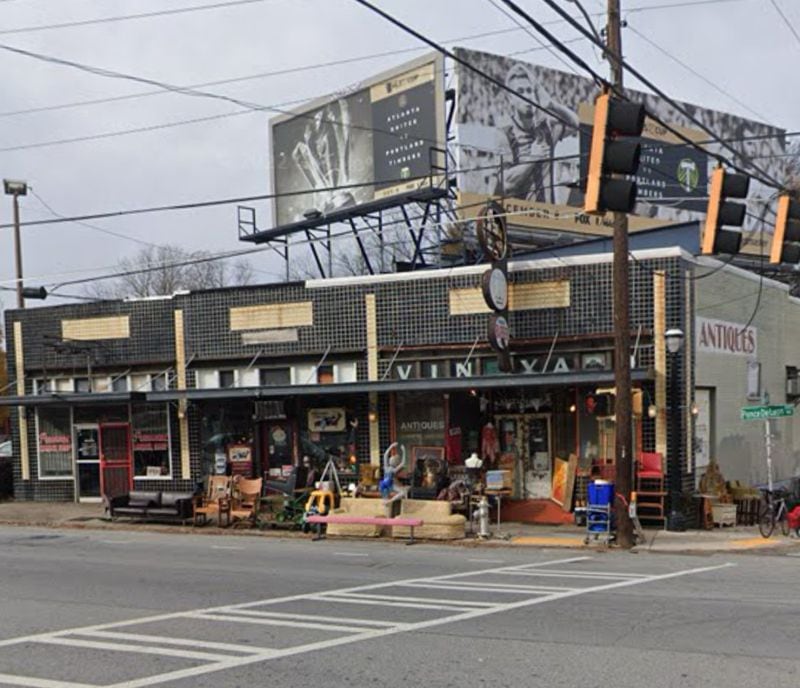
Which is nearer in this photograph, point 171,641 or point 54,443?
point 171,641

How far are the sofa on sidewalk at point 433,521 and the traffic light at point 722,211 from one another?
7748 millimetres

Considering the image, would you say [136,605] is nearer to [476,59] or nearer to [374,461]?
[374,461]

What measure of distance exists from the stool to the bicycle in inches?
327

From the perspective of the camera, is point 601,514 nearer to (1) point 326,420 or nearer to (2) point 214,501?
(1) point 326,420

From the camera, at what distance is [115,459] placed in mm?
23250

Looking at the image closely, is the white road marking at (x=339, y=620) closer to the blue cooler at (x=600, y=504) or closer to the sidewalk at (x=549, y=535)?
the sidewalk at (x=549, y=535)

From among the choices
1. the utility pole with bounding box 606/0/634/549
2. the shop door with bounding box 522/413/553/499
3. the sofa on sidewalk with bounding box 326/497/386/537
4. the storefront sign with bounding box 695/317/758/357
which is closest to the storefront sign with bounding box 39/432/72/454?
the sofa on sidewalk with bounding box 326/497/386/537

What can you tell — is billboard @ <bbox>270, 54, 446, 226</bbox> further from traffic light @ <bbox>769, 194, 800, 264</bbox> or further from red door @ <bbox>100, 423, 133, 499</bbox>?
traffic light @ <bbox>769, 194, 800, 264</bbox>

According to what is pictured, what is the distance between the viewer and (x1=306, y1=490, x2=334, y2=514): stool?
1788cm

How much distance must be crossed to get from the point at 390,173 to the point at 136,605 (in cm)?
2330

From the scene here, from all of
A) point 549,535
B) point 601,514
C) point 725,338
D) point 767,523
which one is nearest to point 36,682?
point 601,514

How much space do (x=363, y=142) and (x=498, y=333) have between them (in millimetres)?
16850

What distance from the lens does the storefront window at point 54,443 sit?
23.9 meters

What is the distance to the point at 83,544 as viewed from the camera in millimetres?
16469
